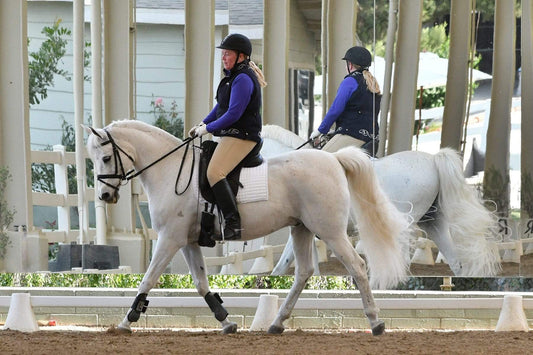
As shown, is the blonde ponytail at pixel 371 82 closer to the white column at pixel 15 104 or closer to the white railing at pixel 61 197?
the white railing at pixel 61 197

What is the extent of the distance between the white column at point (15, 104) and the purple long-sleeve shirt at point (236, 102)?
9.07ft

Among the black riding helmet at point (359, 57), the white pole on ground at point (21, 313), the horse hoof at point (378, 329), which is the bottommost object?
the white pole on ground at point (21, 313)

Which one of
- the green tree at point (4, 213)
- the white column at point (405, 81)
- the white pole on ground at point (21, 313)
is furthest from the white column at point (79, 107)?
the white column at point (405, 81)

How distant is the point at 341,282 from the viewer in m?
10.9

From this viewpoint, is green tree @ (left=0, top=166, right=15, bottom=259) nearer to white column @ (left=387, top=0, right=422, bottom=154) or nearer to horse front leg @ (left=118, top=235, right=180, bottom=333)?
horse front leg @ (left=118, top=235, right=180, bottom=333)

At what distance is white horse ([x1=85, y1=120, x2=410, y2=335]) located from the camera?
28.1ft

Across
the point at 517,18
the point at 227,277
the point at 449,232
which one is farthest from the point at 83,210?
the point at 517,18

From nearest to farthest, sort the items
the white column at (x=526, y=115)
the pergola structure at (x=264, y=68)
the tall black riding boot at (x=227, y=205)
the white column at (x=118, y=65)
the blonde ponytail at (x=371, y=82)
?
the tall black riding boot at (x=227, y=205), the blonde ponytail at (x=371, y=82), the pergola structure at (x=264, y=68), the white column at (x=526, y=115), the white column at (x=118, y=65)

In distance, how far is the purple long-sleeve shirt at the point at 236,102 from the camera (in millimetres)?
8555

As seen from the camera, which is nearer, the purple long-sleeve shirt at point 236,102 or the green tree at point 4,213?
the purple long-sleeve shirt at point 236,102

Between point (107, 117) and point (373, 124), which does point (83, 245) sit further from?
point (373, 124)

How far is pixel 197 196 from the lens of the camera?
28.2 ft

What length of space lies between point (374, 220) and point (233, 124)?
1.29m

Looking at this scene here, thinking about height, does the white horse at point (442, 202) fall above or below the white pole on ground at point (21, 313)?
above
